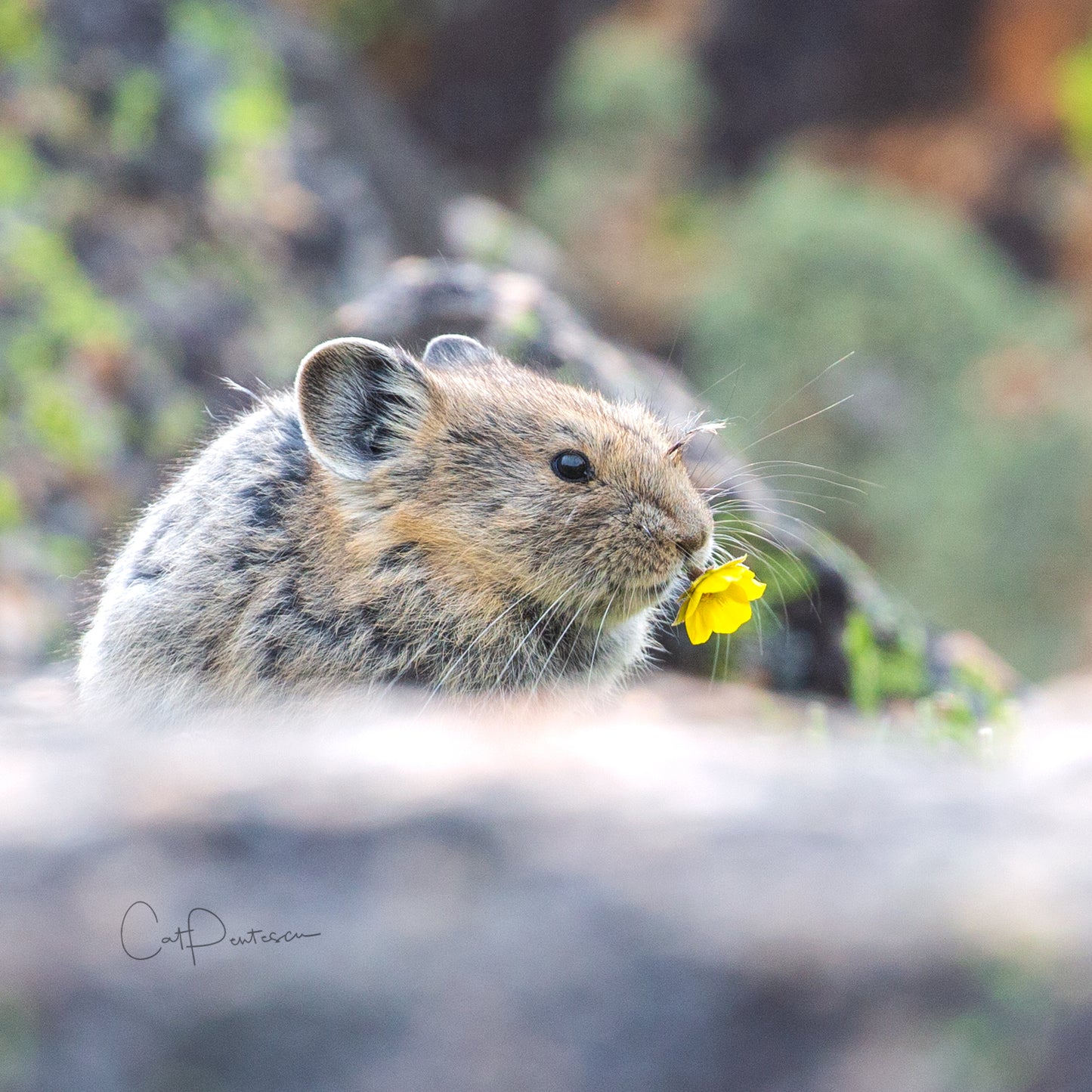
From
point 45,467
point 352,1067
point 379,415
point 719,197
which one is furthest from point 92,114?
point 719,197

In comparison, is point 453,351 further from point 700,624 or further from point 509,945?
point 509,945

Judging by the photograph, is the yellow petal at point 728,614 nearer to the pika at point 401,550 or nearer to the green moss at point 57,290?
the pika at point 401,550

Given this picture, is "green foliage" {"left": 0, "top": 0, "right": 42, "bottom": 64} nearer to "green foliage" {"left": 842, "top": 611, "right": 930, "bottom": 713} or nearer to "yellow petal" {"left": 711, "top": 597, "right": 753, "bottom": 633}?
"green foliage" {"left": 842, "top": 611, "right": 930, "bottom": 713}

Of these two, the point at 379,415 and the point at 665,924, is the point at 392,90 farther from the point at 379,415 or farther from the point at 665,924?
the point at 665,924

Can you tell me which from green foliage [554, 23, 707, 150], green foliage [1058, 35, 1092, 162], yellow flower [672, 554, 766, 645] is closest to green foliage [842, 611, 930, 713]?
yellow flower [672, 554, 766, 645]

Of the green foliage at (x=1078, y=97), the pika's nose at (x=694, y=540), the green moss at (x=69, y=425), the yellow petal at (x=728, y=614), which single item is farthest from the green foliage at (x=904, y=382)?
the pika's nose at (x=694, y=540)

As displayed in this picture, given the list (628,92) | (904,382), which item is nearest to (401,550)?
(904,382)
